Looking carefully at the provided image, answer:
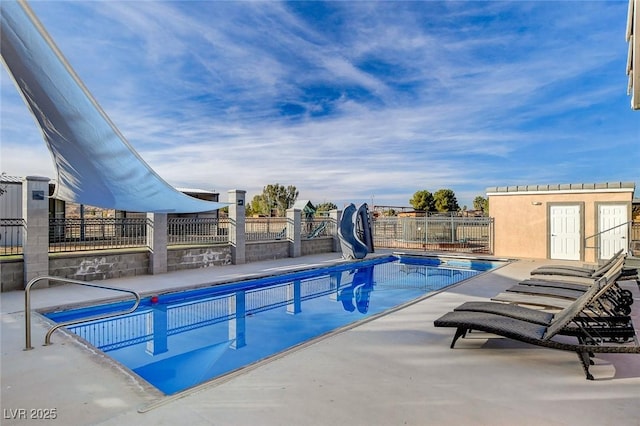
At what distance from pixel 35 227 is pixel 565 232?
1736cm

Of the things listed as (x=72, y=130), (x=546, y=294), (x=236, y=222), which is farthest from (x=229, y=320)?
(x=236, y=222)

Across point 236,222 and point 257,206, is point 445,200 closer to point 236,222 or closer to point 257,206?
point 257,206

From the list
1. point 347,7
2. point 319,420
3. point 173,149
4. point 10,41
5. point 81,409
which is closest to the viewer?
point 319,420

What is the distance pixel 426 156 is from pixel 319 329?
71.7ft

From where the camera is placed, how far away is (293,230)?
50.9 ft

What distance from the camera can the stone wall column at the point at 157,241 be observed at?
1071 cm

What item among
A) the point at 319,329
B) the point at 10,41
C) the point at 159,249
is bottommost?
the point at 319,329

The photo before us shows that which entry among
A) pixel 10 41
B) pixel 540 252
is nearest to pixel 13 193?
pixel 10 41

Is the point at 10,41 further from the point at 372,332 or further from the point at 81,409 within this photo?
the point at 372,332

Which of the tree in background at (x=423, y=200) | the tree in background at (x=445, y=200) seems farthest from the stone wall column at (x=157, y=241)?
the tree in background at (x=445, y=200)

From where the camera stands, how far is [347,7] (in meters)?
13.1

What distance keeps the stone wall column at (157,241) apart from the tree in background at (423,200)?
36055mm

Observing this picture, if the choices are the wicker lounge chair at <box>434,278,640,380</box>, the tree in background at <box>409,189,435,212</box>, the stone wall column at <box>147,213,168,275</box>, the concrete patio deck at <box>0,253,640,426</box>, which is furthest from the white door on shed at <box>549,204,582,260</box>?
the tree in background at <box>409,189,435,212</box>

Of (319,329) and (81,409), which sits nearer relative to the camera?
(81,409)
